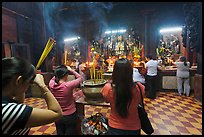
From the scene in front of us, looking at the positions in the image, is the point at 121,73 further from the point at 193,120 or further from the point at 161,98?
the point at 161,98

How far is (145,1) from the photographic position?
Answer: 6.51 metres

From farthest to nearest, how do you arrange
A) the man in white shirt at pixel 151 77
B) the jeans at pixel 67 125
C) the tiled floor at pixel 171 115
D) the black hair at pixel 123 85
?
the man in white shirt at pixel 151 77 < the tiled floor at pixel 171 115 < the jeans at pixel 67 125 < the black hair at pixel 123 85

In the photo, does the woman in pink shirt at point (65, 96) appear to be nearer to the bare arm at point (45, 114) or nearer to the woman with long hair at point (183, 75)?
the bare arm at point (45, 114)

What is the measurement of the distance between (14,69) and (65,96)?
47.3 inches

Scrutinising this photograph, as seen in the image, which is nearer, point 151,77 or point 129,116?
point 129,116

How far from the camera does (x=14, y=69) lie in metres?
0.86

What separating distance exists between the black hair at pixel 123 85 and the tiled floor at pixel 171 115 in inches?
76.4

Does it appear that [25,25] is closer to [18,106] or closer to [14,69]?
[14,69]

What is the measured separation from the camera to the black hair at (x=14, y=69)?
0.85 m

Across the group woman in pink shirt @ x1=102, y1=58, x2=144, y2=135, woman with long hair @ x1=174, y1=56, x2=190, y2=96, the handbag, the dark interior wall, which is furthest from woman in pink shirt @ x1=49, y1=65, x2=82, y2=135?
woman with long hair @ x1=174, y1=56, x2=190, y2=96

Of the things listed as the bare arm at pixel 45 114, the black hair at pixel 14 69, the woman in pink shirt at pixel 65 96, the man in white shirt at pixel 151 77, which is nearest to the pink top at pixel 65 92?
the woman in pink shirt at pixel 65 96

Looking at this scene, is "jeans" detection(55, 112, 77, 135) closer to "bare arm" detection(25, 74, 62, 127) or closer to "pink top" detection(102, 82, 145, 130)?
"pink top" detection(102, 82, 145, 130)

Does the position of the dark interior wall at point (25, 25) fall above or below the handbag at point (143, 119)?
above

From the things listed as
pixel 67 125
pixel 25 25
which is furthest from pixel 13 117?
pixel 25 25
